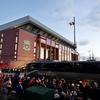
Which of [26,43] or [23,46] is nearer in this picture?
[23,46]

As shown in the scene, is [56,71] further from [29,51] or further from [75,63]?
[29,51]

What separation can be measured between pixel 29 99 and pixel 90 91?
3.98 metres

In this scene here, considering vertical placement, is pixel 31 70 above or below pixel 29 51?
below

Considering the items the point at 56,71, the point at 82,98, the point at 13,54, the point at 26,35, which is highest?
the point at 26,35

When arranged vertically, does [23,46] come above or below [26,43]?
below

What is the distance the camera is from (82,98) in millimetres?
13016

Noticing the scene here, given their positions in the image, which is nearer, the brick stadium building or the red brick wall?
the brick stadium building

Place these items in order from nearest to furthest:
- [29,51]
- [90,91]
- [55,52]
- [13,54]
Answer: [90,91] → [13,54] → [29,51] → [55,52]

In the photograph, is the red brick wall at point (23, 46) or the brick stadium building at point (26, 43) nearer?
the brick stadium building at point (26, 43)

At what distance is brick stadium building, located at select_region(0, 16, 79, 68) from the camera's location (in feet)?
149

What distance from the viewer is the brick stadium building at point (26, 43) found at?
45.3m

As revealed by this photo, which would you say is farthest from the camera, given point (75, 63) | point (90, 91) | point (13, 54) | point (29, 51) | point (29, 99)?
point (29, 51)

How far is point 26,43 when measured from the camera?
48.4m

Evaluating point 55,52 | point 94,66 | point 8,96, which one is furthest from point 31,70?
point 55,52
